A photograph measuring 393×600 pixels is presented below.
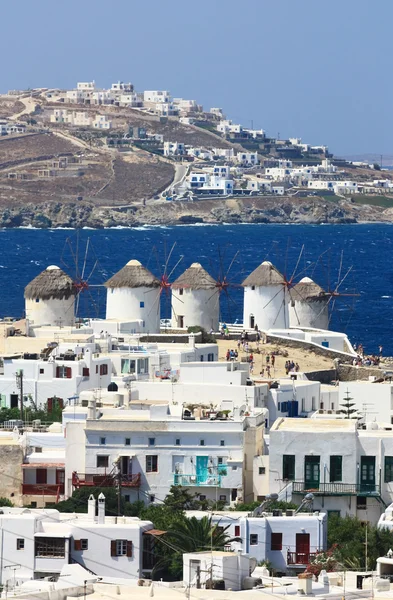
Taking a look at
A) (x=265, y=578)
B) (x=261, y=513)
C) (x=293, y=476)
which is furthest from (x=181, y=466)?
(x=265, y=578)

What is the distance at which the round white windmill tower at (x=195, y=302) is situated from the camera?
65.1 meters

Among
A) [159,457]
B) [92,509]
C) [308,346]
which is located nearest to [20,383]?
[159,457]

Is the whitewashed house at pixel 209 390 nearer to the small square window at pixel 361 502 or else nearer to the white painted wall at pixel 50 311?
the small square window at pixel 361 502

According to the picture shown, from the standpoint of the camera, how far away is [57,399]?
4794cm

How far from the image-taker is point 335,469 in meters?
37.2

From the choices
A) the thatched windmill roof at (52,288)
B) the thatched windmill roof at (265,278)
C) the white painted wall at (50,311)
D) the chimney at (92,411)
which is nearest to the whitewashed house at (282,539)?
the chimney at (92,411)

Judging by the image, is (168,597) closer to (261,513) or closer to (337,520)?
(261,513)

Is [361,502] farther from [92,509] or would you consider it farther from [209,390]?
[209,390]

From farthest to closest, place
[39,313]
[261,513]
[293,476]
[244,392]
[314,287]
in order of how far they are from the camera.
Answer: [314,287] → [39,313] → [244,392] → [293,476] → [261,513]

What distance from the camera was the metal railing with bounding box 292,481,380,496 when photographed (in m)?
36.9

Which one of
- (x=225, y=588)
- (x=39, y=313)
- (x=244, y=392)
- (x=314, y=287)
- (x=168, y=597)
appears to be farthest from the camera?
(x=314, y=287)

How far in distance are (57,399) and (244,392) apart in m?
4.94

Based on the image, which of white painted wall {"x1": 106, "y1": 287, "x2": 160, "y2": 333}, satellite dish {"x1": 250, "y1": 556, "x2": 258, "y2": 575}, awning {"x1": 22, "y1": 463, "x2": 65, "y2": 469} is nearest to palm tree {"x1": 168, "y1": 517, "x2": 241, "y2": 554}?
satellite dish {"x1": 250, "y1": 556, "x2": 258, "y2": 575}

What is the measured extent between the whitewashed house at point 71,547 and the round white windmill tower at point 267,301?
33.0m
